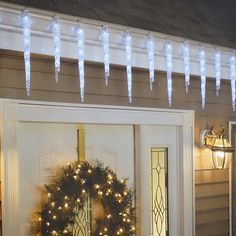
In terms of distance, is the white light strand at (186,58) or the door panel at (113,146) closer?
the door panel at (113,146)

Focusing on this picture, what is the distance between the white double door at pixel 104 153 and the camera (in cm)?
345

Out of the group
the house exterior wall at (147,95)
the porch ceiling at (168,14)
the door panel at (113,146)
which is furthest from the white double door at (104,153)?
the porch ceiling at (168,14)

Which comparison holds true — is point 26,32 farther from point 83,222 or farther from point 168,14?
point 168,14

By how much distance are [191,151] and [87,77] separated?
144 cm

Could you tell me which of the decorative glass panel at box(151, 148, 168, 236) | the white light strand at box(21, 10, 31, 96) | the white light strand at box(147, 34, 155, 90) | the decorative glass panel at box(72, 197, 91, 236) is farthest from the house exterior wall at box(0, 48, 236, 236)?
the decorative glass panel at box(72, 197, 91, 236)

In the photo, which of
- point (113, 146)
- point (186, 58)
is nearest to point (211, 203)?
point (113, 146)

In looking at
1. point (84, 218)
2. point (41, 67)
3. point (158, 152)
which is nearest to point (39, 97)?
point (41, 67)

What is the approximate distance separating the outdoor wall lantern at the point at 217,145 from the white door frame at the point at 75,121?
0.66 ft

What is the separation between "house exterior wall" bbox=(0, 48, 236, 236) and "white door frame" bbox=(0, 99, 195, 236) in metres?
0.07

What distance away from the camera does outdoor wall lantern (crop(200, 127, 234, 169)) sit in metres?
4.50

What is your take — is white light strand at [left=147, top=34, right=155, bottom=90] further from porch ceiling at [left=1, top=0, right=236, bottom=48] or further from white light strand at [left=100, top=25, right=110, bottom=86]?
white light strand at [left=100, top=25, right=110, bottom=86]

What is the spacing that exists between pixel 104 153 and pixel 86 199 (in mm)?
515

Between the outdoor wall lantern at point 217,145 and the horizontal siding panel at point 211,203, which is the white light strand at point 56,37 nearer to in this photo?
the outdoor wall lantern at point 217,145

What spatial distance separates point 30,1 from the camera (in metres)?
3.26
